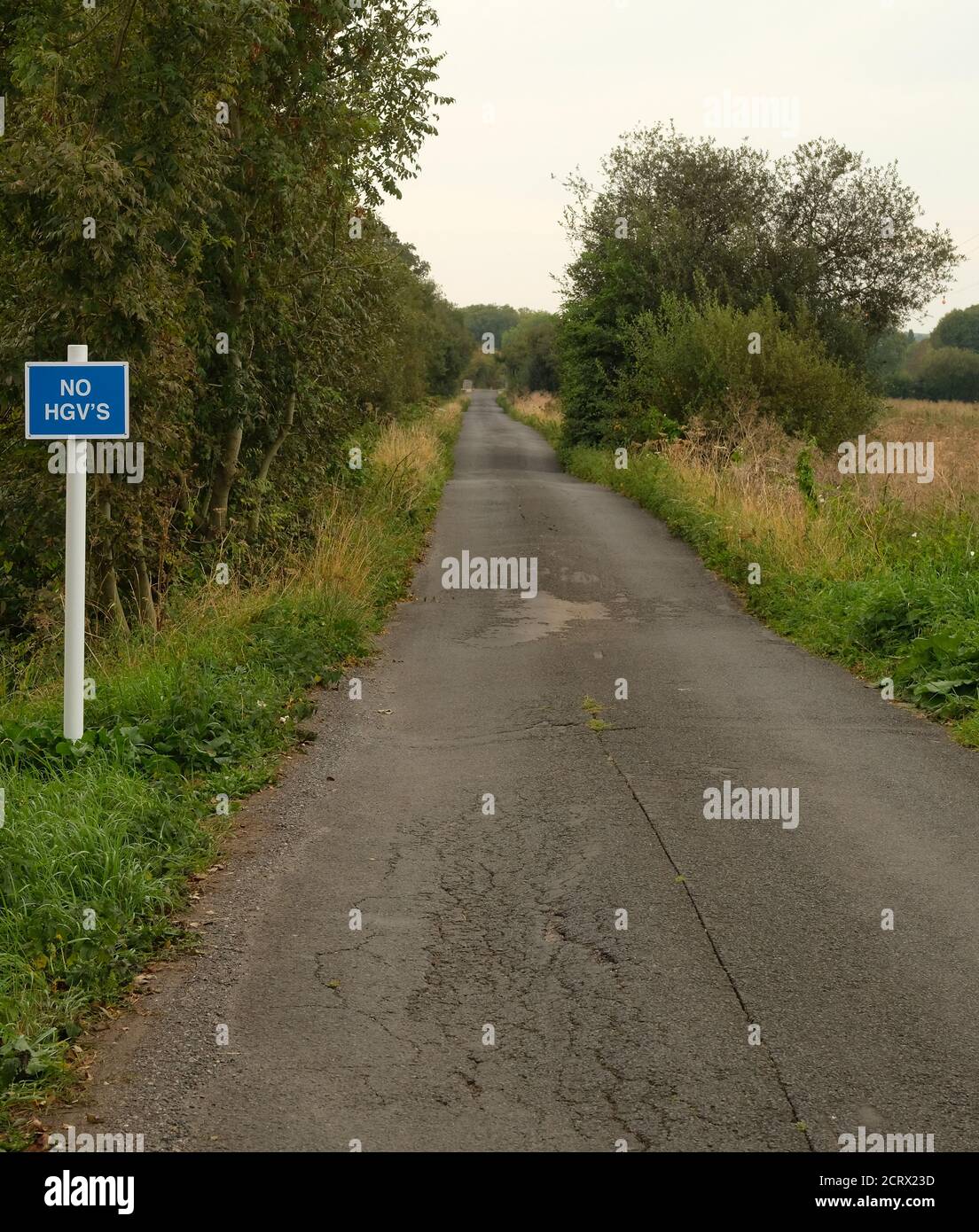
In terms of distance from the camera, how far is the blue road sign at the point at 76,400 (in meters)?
7.11

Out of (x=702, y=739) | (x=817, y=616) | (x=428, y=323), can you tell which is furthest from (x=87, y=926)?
(x=428, y=323)

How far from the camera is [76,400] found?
712cm

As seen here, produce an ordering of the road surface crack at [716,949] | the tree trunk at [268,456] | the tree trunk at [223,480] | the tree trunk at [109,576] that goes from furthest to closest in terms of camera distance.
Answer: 1. the tree trunk at [268,456]
2. the tree trunk at [223,480]
3. the tree trunk at [109,576]
4. the road surface crack at [716,949]

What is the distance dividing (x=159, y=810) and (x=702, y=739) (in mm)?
4004

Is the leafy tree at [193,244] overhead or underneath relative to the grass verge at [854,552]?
overhead

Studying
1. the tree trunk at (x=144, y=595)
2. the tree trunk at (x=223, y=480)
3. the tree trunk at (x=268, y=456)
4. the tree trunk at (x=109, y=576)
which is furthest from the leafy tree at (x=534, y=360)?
the tree trunk at (x=109, y=576)

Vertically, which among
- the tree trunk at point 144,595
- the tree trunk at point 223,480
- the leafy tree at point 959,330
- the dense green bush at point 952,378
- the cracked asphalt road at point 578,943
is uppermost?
the leafy tree at point 959,330

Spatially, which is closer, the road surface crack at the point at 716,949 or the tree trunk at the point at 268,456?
the road surface crack at the point at 716,949

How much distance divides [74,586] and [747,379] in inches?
861

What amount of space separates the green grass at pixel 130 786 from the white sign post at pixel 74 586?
191 mm

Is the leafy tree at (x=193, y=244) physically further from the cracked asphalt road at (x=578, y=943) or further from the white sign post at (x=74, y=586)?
the cracked asphalt road at (x=578, y=943)

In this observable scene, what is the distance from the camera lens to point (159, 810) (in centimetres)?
648

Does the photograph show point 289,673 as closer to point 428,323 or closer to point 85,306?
point 85,306

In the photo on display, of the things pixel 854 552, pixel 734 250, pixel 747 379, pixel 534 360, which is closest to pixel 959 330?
pixel 534 360
